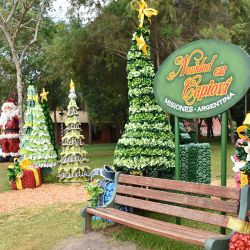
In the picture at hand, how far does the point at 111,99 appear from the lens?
31.1 m

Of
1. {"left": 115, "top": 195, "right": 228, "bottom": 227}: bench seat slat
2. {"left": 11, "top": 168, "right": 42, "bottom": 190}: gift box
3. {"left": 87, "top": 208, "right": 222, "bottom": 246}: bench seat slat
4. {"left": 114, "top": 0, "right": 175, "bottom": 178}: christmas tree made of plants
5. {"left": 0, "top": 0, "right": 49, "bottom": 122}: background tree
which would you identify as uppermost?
{"left": 0, "top": 0, "right": 49, "bottom": 122}: background tree

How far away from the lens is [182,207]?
5.24m

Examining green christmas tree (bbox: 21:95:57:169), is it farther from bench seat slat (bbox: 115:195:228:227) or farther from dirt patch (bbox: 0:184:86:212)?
bench seat slat (bbox: 115:195:228:227)

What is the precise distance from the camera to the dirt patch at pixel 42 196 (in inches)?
372

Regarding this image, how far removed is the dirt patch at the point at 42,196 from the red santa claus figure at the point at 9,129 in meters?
7.97

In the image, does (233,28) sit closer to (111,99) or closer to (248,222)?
(111,99)

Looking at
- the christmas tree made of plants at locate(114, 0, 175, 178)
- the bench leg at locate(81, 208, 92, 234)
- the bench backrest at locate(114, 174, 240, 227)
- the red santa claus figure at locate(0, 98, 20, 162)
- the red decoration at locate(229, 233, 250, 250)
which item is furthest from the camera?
the red santa claus figure at locate(0, 98, 20, 162)

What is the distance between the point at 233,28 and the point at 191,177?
42.5 ft

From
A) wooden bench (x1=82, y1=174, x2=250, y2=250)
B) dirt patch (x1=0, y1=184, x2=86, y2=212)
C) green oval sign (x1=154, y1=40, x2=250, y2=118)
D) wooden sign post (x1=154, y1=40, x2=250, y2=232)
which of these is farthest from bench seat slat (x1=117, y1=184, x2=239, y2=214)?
dirt patch (x1=0, y1=184, x2=86, y2=212)

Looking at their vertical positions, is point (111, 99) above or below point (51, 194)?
above

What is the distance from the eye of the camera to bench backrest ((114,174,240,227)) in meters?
4.59

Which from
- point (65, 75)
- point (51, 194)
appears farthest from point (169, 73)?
point (65, 75)

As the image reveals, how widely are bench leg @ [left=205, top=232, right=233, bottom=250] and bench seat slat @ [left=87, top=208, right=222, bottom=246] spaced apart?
169 millimetres

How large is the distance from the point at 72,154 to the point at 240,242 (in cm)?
930
